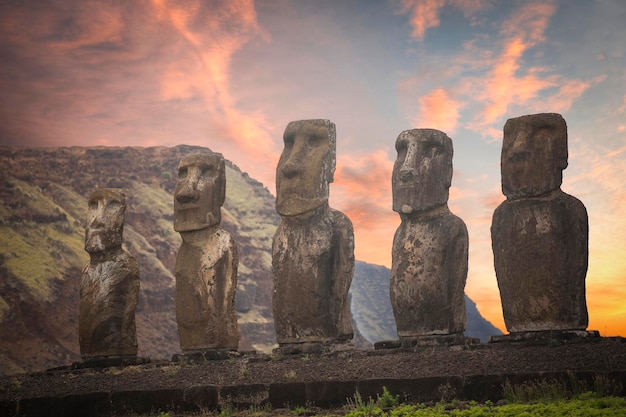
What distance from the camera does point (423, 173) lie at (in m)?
14.9

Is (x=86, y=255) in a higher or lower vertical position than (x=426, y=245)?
higher

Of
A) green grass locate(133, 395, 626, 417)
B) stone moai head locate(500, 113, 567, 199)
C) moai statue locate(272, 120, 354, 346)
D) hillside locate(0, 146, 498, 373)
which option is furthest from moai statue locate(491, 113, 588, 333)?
hillside locate(0, 146, 498, 373)

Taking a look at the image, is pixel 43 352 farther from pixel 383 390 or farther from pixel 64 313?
pixel 383 390

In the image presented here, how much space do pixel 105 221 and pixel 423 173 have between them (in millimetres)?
6719

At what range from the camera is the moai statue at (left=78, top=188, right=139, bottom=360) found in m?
17.2

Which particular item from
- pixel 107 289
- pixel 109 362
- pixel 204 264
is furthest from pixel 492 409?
pixel 107 289

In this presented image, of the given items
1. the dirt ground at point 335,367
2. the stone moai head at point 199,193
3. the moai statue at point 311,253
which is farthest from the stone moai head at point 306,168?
the dirt ground at point 335,367

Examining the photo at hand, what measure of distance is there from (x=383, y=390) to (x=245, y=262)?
Result: 172 ft

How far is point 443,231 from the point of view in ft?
48.1

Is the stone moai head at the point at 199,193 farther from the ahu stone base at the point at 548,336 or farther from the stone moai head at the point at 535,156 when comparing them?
the ahu stone base at the point at 548,336

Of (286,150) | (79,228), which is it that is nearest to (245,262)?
(79,228)

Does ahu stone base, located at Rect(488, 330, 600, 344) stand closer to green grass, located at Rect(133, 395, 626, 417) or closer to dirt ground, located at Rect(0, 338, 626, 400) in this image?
dirt ground, located at Rect(0, 338, 626, 400)

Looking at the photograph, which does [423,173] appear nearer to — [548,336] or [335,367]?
[548,336]

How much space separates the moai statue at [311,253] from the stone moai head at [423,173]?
52.4 inches
